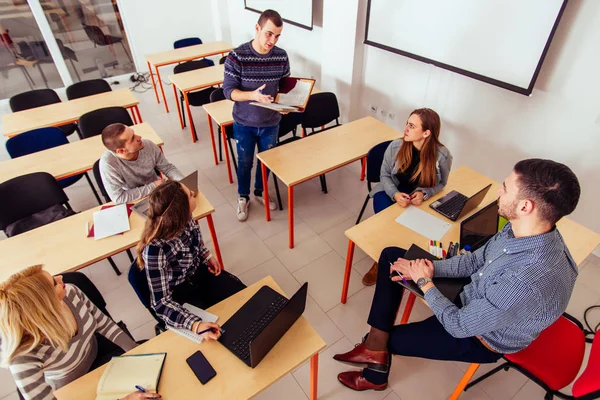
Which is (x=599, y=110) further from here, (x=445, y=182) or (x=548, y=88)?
(x=445, y=182)

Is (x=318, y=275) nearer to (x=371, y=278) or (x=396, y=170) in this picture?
(x=371, y=278)

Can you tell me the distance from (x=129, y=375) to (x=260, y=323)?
573 millimetres

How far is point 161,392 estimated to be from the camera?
1.37m

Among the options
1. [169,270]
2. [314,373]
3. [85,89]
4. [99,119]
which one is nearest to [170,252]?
[169,270]

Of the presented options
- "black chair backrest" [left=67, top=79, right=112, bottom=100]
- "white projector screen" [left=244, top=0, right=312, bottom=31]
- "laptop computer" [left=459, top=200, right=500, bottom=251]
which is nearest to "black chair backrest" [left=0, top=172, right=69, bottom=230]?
Result: "black chair backrest" [left=67, top=79, right=112, bottom=100]

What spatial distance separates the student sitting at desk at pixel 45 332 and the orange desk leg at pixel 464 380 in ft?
4.88

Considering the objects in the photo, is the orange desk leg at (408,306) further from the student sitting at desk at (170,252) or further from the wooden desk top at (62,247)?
the wooden desk top at (62,247)

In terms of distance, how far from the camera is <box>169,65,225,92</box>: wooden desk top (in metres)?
4.03

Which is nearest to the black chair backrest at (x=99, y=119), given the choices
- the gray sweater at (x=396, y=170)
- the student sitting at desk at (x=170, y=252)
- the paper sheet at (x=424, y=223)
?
the student sitting at desk at (x=170, y=252)

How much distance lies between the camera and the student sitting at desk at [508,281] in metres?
1.30

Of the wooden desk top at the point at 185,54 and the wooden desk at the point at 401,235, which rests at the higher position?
the wooden desk top at the point at 185,54

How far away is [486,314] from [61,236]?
91.9 inches

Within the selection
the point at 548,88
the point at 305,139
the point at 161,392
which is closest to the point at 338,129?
the point at 305,139

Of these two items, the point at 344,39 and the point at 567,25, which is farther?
the point at 344,39
